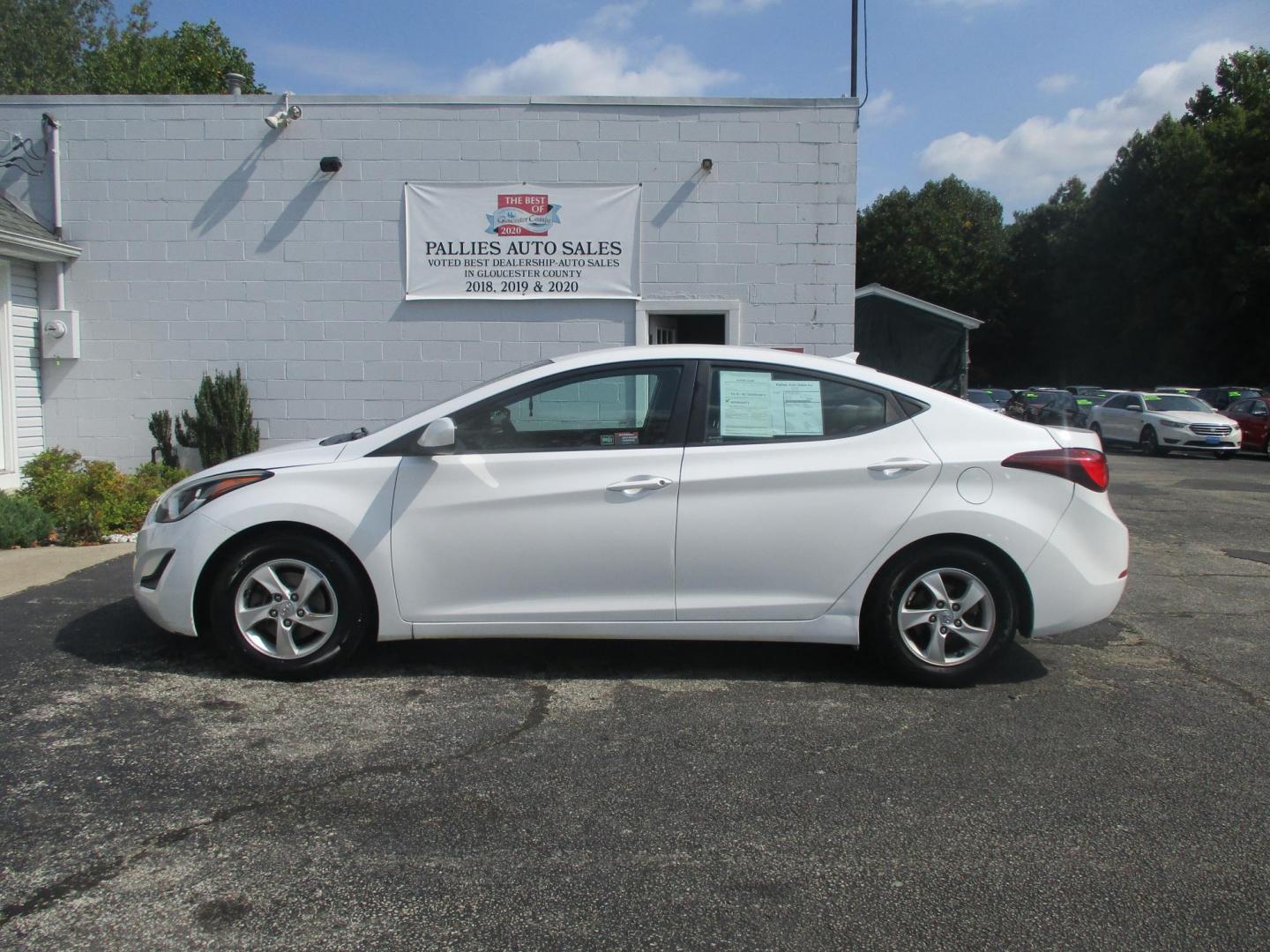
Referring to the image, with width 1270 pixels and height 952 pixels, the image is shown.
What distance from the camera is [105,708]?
443 centimetres

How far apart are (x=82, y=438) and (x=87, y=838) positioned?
9.08 metres

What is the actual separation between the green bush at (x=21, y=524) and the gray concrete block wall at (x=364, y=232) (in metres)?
2.44

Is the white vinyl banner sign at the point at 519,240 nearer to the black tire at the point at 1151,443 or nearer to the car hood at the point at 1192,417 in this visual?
the car hood at the point at 1192,417

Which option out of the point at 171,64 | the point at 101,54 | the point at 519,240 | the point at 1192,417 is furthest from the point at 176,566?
the point at 101,54

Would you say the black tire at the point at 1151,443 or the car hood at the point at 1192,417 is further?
the black tire at the point at 1151,443

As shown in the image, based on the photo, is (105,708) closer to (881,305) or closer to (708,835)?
(708,835)

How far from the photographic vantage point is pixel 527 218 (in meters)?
10.9

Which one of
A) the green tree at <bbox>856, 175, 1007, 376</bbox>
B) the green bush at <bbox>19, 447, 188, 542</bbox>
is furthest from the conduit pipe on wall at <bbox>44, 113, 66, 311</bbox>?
the green tree at <bbox>856, 175, 1007, 376</bbox>

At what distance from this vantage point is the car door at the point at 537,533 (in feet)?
15.5

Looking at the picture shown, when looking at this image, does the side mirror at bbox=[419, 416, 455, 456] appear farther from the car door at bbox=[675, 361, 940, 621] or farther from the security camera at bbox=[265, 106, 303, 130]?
the security camera at bbox=[265, 106, 303, 130]

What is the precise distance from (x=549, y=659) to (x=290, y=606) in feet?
4.35

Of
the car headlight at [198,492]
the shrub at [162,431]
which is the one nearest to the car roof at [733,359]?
the car headlight at [198,492]

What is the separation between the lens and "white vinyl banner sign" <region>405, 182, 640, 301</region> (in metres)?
10.9

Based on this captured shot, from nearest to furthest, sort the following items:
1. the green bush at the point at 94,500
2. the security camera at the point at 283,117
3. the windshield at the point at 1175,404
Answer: the green bush at the point at 94,500
the security camera at the point at 283,117
the windshield at the point at 1175,404
